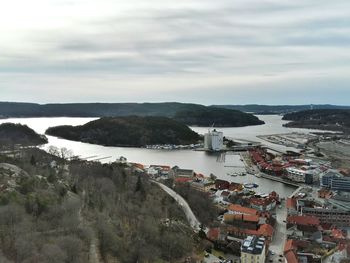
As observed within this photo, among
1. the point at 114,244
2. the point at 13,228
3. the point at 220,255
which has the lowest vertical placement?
the point at 220,255

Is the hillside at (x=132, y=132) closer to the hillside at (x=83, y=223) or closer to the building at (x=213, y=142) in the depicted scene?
the building at (x=213, y=142)

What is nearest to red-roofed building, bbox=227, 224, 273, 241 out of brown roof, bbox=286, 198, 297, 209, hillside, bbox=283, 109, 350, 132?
brown roof, bbox=286, 198, 297, 209

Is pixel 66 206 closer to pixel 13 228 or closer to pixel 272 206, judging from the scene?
pixel 13 228

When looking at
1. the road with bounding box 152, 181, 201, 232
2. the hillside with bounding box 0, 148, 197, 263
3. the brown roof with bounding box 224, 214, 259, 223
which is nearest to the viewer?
the hillside with bounding box 0, 148, 197, 263

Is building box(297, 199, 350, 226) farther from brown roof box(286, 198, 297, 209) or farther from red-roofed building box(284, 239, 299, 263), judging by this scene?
red-roofed building box(284, 239, 299, 263)

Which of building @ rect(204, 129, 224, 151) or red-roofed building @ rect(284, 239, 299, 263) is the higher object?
building @ rect(204, 129, 224, 151)

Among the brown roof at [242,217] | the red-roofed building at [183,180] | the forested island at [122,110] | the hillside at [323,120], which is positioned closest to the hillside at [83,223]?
the brown roof at [242,217]

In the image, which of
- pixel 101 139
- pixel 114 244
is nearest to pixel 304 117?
pixel 101 139
